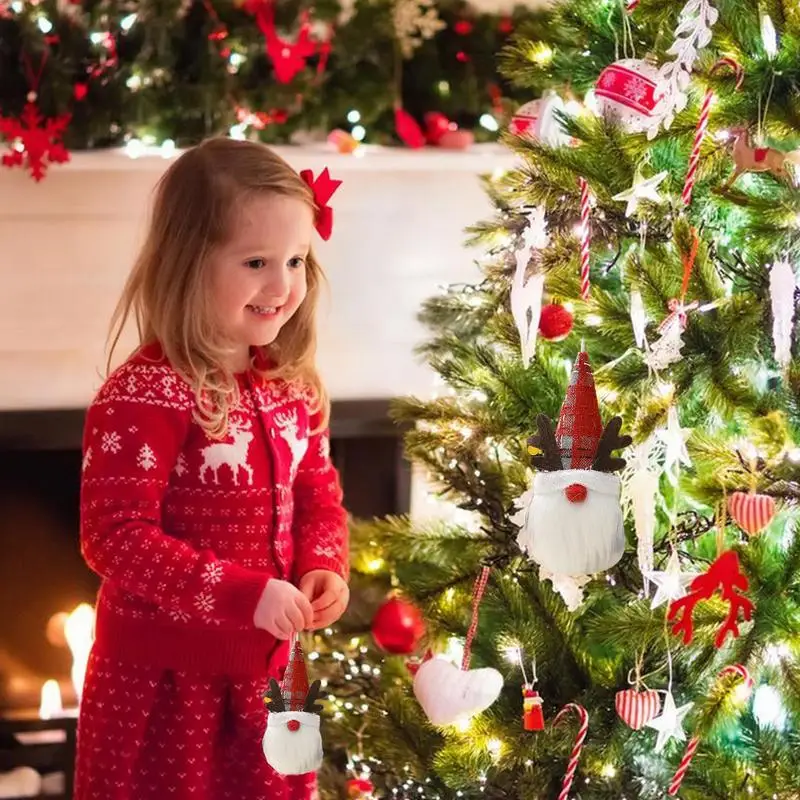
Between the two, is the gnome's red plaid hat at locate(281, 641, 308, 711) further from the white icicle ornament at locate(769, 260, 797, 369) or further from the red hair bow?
the white icicle ornament at locate(769, 260, 797, 369)

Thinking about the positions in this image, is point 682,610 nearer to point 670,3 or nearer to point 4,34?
point 670,3

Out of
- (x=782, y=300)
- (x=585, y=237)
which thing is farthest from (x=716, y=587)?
(x=585, y=237)

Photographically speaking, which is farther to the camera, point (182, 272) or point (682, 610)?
point (182, 272)

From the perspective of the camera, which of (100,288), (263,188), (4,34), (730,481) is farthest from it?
(100,288)

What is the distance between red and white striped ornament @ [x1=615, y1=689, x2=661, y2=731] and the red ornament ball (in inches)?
16.9

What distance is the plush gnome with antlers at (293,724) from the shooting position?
4.69ft

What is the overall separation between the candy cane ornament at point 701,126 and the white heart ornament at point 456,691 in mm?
617

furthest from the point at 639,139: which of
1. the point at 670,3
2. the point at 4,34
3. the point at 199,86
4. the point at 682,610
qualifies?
the point at 4,34

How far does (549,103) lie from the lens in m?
1.55

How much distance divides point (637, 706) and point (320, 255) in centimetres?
133

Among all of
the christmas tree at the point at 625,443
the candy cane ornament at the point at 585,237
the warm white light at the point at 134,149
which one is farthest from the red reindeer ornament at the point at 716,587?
the warm white light at the point at 134,149

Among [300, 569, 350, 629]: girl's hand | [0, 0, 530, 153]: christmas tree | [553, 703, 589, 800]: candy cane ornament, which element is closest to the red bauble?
[300, 569, 350, 629]: girl's hand

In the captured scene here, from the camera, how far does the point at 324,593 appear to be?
1604mm

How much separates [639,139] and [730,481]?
0.40 metres
